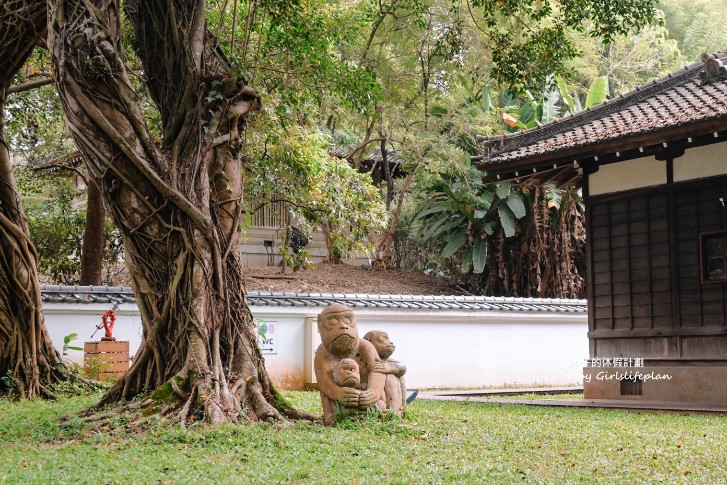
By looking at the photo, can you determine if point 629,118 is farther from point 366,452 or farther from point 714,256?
point 366,452

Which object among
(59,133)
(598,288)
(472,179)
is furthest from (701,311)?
(59,133)

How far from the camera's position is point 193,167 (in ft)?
29.0

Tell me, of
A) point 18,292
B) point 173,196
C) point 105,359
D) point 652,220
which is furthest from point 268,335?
point 173,196

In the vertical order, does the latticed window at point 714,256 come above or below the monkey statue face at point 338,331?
above

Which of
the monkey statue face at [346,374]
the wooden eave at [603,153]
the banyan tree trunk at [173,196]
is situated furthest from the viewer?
the wooden eave at [603,153]

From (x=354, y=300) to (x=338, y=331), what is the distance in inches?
342

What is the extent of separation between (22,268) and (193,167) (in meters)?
4.08

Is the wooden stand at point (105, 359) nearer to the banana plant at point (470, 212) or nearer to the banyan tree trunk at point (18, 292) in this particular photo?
the banyan tree trunk at point (18, 292)

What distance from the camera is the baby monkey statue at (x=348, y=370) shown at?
8195 mm

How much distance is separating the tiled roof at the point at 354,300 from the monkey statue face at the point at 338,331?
7.04 meters

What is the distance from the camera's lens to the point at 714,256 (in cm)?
1225

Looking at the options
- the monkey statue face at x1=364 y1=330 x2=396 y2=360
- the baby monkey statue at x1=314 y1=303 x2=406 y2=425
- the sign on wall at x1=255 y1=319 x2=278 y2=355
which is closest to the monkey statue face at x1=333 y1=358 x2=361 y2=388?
the baby monkey statue at x1=314 y1=303 x2=406 y2=425

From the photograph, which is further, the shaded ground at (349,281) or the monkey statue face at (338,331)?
the shaded ground at (349,281)

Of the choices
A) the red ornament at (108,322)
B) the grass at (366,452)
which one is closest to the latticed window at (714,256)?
the grass at (366,452)
